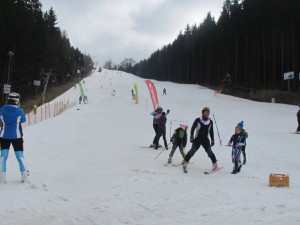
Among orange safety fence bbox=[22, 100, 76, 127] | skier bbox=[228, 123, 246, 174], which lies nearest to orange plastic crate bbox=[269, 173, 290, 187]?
skier bbox=[228, 123, 246, 174]

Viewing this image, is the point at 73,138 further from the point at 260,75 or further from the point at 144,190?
the point at 260,75

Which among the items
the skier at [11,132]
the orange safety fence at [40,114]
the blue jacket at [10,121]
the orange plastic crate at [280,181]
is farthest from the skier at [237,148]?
the orange safety fence at [40,114]

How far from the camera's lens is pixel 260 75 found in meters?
50.8

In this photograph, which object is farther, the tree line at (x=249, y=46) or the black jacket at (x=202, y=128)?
the tree line at (x=249, y=46)

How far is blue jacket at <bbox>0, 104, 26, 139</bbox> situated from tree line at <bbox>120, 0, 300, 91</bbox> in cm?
3644

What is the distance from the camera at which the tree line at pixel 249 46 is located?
40188 mm

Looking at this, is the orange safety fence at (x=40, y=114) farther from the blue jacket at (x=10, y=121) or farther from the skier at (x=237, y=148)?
the skier at (x=237, y=148)

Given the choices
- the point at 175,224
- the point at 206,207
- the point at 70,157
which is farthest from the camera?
the point at 70,157

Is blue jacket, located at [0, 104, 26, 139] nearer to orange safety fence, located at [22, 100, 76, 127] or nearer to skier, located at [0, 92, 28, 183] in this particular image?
skier, located at [0, 92, 28, 183]

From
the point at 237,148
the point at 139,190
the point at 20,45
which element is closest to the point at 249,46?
the point at 20,45

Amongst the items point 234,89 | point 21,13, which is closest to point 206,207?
point 21,13

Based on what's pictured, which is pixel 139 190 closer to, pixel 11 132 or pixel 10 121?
pixel 11 132

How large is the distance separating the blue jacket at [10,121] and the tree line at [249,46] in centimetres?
3644

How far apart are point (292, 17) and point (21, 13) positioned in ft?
115
